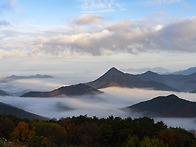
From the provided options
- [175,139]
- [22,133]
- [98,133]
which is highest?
[22,133]

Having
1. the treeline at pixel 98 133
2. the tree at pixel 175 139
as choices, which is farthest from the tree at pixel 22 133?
the tree at pixel 175 139

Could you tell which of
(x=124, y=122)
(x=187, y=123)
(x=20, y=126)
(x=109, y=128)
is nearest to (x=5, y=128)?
(x=20, y=126)

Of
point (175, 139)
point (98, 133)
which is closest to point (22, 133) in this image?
point (98, 133)

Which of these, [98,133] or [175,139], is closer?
[175,139]

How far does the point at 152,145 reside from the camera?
3400 centimetres

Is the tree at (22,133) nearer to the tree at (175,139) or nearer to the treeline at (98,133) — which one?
the treeline at (98,133)

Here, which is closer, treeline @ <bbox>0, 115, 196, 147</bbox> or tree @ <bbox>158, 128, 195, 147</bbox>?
tree @ <bbox>158, 128, 195, 147</bbox>

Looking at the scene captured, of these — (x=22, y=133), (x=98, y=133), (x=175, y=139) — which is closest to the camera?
(x=175, y=139)

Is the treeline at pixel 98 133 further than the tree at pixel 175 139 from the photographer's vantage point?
Yes

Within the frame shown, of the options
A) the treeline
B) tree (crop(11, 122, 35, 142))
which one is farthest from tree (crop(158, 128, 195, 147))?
tree (crop(11, 122, 35, 142))

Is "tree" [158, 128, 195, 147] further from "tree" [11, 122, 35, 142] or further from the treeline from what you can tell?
"tree" [11, 122, 35, 142]

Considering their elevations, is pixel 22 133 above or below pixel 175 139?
above

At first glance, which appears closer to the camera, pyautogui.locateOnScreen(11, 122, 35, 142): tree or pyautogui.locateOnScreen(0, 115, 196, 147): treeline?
pyautogui.locateOnScreen(11, 122, 35, 142): tree

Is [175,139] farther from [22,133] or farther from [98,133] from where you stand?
[22,133]
